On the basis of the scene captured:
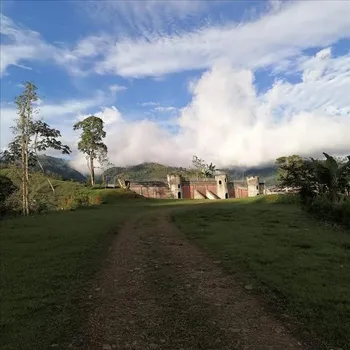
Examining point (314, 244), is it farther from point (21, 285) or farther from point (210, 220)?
point (21, 285)

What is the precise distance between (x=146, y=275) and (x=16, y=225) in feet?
50.7

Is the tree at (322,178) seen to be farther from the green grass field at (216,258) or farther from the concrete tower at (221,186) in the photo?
the concrete tower at (221,186)

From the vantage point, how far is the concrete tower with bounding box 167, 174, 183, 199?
229 ft

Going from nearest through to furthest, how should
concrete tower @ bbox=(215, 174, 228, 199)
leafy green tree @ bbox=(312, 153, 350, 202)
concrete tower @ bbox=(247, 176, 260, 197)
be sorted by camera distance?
leafy green tree @ bbox=(312, 153, 350, 202) → concrete tower @ bbox=(247, 176, 260, 197) → concrete tower @ bbox=(215, 174, 228, 199)

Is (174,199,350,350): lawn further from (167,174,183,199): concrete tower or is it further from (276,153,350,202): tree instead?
(167,174,183,199): concrete tower

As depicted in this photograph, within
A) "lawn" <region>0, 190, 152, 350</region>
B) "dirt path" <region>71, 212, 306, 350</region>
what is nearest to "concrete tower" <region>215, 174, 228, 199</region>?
"lawn" <region>0, 190, 152, 350</region>

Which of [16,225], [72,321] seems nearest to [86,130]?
[16,225]

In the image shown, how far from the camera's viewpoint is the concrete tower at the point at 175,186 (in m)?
69.7

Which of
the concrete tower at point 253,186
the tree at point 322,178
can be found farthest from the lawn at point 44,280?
the concrete tower at point 253,186

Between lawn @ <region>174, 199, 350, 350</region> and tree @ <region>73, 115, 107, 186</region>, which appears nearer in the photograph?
lawn @ <region>174, 199, 350, 350</region>

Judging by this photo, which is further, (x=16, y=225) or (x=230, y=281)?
(x=16, y=225)

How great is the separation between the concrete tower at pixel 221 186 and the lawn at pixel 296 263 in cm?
5384

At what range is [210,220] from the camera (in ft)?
67.5

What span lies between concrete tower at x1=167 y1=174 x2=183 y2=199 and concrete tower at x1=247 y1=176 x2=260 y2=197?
13.3 m
